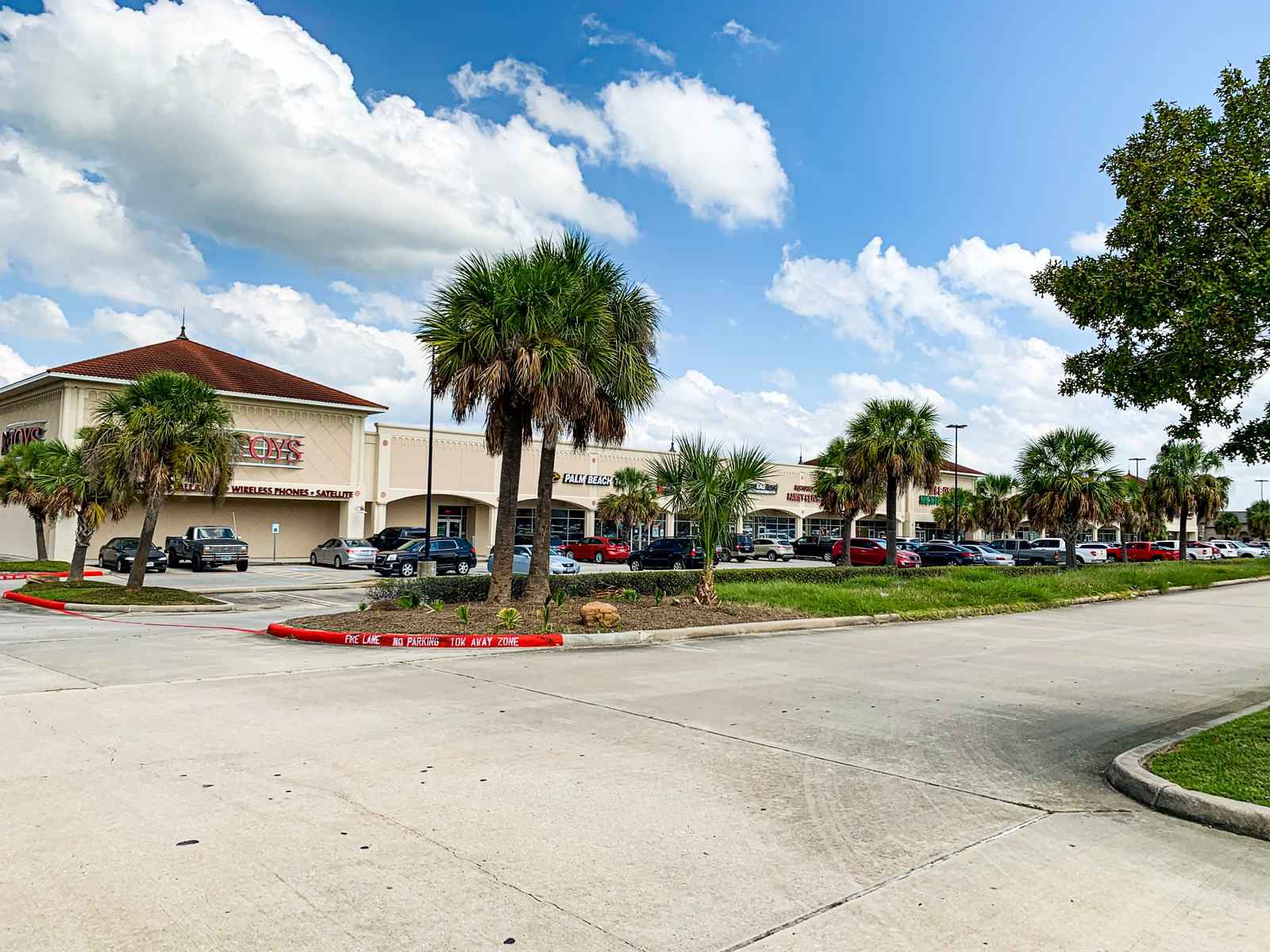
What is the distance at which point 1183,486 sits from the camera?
51.8 meters

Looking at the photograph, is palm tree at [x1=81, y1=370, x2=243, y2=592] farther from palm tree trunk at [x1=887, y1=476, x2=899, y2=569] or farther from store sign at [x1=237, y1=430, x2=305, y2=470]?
palm tree trunk at [x1=887, y1=476, x2=899, y2=569]

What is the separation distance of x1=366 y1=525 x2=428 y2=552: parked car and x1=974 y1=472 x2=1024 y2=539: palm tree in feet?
137

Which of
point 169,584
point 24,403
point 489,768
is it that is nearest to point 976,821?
point 489,768

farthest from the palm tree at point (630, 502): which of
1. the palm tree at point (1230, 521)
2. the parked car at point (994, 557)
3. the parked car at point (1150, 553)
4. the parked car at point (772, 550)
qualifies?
the palm tree at point (1230, 521)

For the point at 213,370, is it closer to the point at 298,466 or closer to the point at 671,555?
the point at 298,466

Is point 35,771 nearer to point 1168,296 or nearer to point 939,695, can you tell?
point 939,695

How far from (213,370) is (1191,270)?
4545 cm

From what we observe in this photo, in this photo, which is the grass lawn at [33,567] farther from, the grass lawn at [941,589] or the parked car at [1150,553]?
the parked car at [1150,553]

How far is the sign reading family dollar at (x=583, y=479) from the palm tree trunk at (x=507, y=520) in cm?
3677

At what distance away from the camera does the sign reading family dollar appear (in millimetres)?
54719

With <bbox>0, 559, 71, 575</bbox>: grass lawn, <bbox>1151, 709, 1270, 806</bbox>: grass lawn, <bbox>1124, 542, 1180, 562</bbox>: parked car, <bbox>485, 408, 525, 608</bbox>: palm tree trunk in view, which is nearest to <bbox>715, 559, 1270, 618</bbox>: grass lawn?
<bbox>485, 408, 525, 608</bbox>: palm tree trunk

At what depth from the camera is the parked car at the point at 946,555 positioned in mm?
44781

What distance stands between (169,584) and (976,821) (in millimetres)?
29415

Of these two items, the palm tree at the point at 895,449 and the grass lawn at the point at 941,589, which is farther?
the palm tree at the point at 895,449
